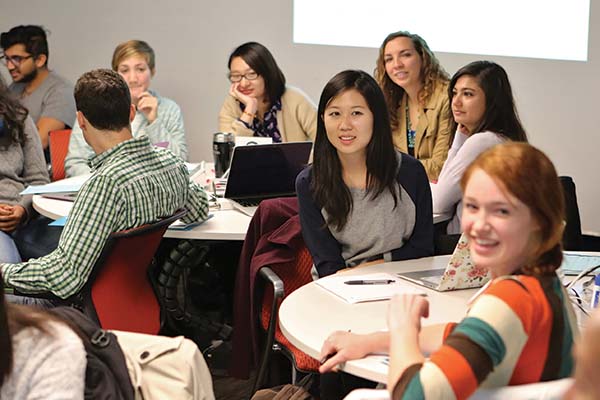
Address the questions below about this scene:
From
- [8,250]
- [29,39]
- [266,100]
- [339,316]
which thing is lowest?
[8,250]

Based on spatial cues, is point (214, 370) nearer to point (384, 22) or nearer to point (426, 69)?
point (426, 69)

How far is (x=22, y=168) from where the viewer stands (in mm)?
3746

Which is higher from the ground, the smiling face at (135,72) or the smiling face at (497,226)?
the smiling face at (135,72)

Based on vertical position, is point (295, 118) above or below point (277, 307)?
above

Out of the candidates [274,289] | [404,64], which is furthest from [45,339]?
[404,64]

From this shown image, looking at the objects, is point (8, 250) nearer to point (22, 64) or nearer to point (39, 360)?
point (39, 360)

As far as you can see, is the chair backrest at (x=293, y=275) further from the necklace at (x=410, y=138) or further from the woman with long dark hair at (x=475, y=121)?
the necklace at (x=410, y=138)

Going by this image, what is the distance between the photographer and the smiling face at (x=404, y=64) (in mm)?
4145

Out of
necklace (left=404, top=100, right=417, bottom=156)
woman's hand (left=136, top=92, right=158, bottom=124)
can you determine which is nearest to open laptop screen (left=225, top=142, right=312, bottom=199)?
necklace (left=404, top=100, right=417, bottom=156)

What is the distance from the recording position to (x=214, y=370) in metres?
3.56

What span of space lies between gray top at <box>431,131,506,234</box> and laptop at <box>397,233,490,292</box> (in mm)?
956

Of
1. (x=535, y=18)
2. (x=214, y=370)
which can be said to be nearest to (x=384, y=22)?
(x=535, y=18)

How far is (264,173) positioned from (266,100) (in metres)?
1.18

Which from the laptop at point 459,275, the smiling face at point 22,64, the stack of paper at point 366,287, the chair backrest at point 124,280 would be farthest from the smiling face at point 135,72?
the laptop at point 459,275
